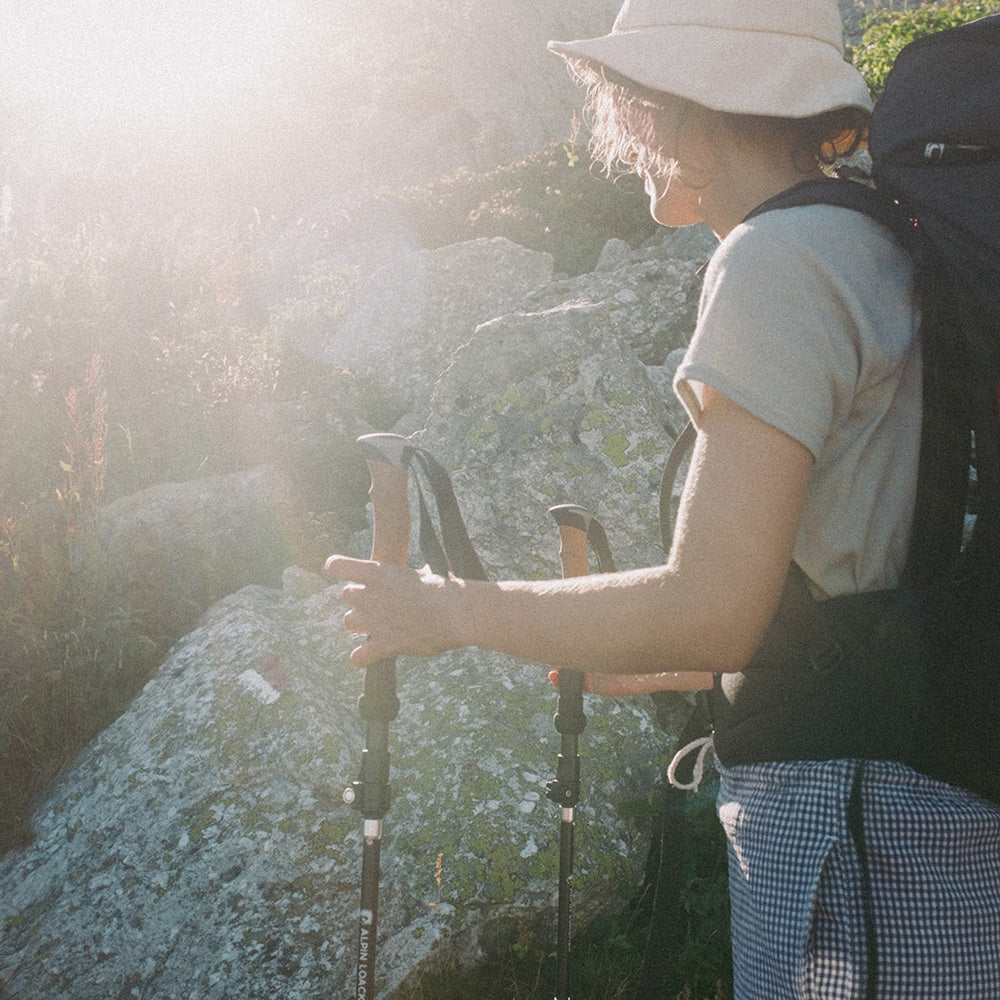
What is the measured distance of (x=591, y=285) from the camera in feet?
22.8

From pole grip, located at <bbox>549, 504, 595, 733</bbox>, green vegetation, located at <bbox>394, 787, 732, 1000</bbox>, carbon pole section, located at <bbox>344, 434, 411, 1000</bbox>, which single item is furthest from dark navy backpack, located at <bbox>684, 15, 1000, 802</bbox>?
green vegetation, located at <bbox>394, 787, 732, 1000</bbox>

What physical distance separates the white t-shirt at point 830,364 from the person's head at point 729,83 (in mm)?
414

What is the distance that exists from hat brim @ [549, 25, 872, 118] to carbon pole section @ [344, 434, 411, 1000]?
3.30 feet

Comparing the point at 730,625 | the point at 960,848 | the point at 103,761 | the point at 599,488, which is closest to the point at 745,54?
the point at 730,625

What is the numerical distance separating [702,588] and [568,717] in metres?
1.24

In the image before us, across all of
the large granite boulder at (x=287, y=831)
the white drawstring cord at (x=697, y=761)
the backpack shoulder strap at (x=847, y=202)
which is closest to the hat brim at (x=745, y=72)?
the backpack shoulder strap at (x=847, y=202)

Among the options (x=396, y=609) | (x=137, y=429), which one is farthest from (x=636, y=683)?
(x=137, y=429)

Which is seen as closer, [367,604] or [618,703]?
[367,604]

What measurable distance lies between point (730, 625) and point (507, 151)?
923 inches

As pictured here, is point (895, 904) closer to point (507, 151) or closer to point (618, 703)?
point (618, 703)

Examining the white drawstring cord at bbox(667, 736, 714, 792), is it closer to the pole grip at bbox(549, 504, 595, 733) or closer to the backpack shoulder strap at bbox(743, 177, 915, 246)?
the pole grip at bbox(549, 504, 595, 733)

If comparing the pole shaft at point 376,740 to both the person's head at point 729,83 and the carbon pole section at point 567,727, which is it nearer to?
the carbon pole section at point 567,727

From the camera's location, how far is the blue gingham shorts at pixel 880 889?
145cm

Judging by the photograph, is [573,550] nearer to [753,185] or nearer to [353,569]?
[353,569]
